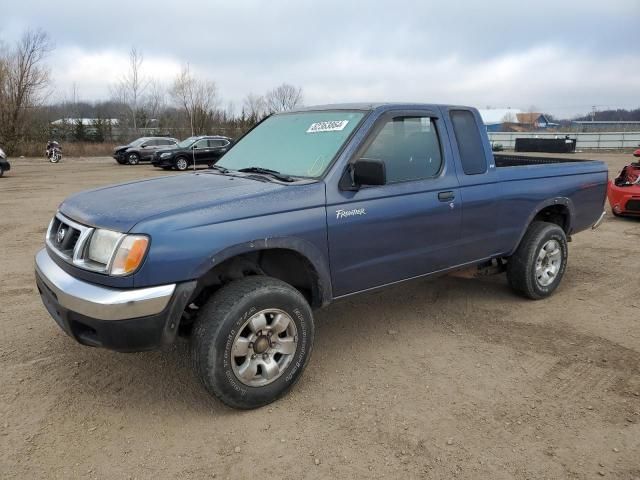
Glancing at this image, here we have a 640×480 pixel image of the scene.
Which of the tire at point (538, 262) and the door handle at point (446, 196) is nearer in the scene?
the door handle at point (446, 196)

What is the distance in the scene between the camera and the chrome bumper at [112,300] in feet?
8.97

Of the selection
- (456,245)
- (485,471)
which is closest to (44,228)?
(456,245)

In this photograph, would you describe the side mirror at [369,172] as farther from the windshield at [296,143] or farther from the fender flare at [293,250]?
the fender flare at [293,250]

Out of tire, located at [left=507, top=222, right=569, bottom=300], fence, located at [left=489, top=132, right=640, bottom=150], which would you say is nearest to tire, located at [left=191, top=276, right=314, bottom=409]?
tire, located at [left=507, top=222, right=569, bottom=300]

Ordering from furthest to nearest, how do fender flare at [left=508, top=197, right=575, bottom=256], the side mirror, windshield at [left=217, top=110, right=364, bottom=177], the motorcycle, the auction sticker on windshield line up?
the motorcycle, fender flare at [left=508, top=197, right=575, bottom=256], the auction sticker on windshield, windshield at [left=217, top=110, right=364, bottom=177], the side mirror

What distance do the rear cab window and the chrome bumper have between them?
106 inches

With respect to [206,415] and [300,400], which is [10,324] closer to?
[206,415]

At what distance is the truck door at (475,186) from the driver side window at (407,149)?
205 millimetres

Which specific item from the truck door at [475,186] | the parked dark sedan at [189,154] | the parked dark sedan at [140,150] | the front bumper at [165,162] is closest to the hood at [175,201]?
the truck door at [475,186]

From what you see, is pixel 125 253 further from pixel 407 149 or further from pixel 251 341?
pixel 407 149

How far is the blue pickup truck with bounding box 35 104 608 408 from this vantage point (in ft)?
9.30

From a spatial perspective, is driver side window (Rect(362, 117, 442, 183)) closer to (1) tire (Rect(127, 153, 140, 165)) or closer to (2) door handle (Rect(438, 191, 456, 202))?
(2) door handle (Rect(438, 191, 456, 202))

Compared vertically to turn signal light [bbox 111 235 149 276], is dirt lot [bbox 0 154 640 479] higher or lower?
lower

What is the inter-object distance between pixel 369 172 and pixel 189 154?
22639 millimetres
